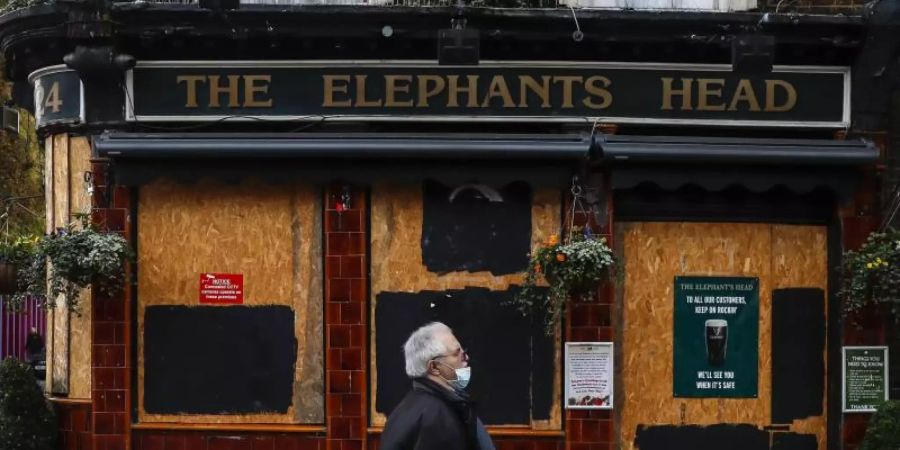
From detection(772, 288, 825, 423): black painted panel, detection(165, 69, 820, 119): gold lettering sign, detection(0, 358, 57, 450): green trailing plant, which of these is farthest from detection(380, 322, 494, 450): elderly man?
detection(0, 358, 57, 450): green trailing plant

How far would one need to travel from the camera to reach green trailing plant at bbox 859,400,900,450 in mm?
10180

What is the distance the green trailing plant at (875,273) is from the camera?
10297mm

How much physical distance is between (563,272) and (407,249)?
4.73 ft

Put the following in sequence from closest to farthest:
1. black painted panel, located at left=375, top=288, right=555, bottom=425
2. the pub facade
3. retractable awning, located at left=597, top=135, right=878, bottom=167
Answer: retractable awning, located at left=597, top=135, right=878, bottom=167, the pub facade, black painted panel, located at left=375, top=288, right=555, bottom=425

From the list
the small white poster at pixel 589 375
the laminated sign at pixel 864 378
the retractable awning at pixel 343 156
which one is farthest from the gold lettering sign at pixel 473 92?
the laminated sign at pixel 864 378

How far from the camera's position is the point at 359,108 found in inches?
423

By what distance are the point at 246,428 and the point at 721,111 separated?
4992mm

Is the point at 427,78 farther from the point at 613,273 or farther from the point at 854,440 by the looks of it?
the point at 854,440

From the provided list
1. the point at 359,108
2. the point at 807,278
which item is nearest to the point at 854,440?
the point at 807,278

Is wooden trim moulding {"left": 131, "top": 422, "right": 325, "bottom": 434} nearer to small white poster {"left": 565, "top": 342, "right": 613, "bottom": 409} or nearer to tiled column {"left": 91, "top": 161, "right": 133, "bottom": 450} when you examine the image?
tiled column {"left": 91, "top": 161, "right": 133, "bottom": 450}

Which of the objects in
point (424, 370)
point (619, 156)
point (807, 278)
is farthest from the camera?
point (807, 278)

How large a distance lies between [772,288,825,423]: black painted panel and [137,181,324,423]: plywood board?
407 centimetres

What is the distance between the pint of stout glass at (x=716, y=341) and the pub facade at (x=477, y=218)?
0.02 metres

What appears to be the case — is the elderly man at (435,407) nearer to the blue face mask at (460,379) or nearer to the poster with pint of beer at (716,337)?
the blue face mask at (460,379)
